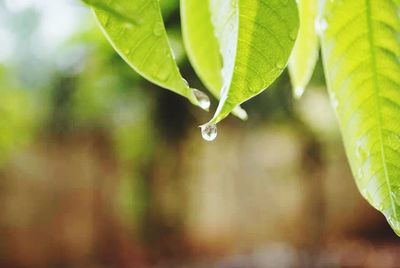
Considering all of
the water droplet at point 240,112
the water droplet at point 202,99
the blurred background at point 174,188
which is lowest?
the blurred background at point 174,188

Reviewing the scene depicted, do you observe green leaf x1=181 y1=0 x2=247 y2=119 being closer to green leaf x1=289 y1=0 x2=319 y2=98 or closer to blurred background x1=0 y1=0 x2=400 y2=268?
green leaf x1=289 y1=0 x2=319 y2=98

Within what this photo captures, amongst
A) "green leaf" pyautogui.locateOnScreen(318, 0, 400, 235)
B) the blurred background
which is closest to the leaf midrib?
"green leaf" pyautogui.locateOnScreen(318, 0, 400, 235)

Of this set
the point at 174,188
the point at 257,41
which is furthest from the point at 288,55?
the point at 174,188

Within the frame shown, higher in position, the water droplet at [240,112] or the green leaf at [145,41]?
the green leaf at [145,41]

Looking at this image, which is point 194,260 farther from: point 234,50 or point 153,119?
point 234,50

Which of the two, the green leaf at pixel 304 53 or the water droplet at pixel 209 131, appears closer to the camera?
the water droplet at pixel 209 131

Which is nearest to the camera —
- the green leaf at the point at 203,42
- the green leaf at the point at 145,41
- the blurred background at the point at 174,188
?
the green leaf at the point at 145,41

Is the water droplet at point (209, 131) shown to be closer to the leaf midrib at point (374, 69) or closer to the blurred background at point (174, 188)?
the leaf midrib at point (374, 69)

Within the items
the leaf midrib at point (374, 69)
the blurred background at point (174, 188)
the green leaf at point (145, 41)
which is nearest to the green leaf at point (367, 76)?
the leaf midrib at point (374, 69)

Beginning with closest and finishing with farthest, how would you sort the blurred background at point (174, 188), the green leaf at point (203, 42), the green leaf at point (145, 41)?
the green leaf at point (145, 41)
the green leaf at point (203, 42)
the blurred background at point (174, 188)
